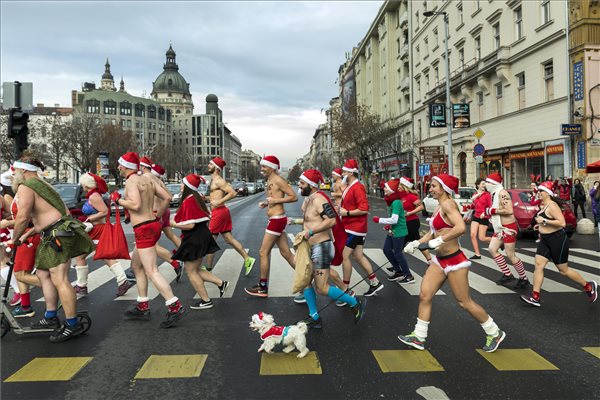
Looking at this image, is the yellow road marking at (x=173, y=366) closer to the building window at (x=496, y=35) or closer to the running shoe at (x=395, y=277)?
the running shoe at (x=395, y=277)

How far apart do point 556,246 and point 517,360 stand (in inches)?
96.9

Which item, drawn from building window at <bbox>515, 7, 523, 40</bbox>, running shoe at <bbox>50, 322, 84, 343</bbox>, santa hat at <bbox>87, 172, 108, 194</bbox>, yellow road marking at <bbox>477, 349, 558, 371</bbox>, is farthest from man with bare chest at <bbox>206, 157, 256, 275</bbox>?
building window at <bbox>515, 7, 523, 40</bbox>

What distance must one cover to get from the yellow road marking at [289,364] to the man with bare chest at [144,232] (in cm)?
145

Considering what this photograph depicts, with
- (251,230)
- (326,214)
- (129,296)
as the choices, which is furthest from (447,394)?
(251,230)

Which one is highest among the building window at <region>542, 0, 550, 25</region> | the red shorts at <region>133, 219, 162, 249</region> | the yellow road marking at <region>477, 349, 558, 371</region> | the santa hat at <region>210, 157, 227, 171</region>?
the building window at <region>542, 0, 550, 25</region>

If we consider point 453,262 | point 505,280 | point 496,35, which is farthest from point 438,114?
point 453,262

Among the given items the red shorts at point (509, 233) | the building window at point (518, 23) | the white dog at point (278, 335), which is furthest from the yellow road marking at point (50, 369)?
the building window at point (518, 23)

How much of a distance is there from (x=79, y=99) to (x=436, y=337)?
483 feet

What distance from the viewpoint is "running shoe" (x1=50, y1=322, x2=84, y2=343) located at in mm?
4673

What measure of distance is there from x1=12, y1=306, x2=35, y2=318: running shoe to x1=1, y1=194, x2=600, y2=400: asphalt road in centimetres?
16

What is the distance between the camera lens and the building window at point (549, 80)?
2348cm

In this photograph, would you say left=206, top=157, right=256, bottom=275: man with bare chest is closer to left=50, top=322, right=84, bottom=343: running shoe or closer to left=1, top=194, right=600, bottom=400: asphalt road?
left=1, top=194, right=600, bottom=400: asphalt road

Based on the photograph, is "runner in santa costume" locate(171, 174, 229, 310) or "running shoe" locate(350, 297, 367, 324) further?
"runner in santa costume" locate(171, 174, 229, 310)

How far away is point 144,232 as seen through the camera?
5.29m
